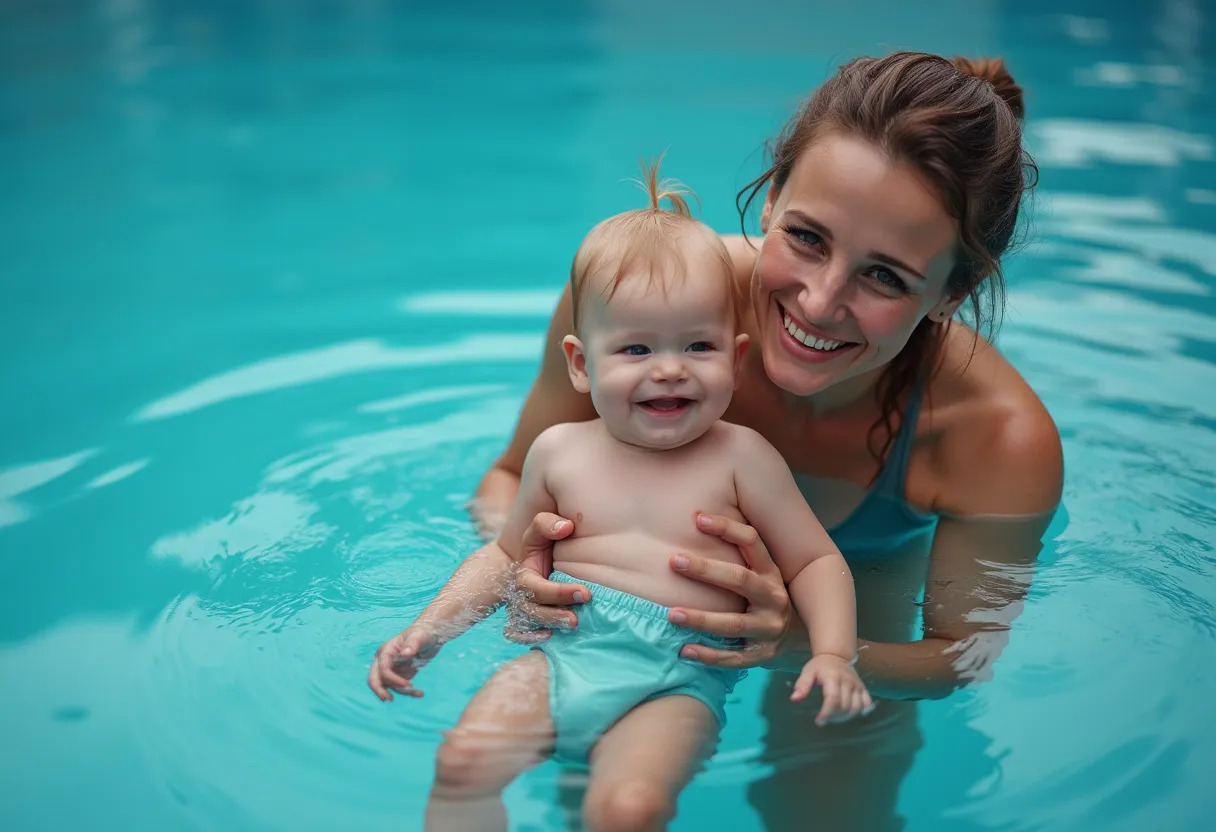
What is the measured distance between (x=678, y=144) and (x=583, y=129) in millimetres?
660

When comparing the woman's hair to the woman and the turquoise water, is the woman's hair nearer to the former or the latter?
the woman

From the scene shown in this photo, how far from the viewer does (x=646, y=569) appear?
8.26 feet

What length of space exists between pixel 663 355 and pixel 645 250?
8.2 inches

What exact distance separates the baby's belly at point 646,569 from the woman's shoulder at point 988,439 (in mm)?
628

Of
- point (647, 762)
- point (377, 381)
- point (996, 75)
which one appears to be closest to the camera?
point (647, 762)

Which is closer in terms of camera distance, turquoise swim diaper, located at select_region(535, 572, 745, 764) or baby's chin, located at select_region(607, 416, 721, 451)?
turquoise swim diaper, located at select_region(535, 572, 745, 764)

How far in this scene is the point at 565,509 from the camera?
2613 mm

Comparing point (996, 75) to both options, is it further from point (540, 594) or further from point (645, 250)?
point (540, 594)

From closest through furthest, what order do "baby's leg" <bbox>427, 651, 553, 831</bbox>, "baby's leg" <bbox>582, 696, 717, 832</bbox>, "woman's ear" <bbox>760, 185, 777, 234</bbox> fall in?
"baby's leg" <bbox>582, 696, 717, 832</bbox>, "baby's leg" <bbox>427, 651, 553, 831</bbox>, "woman's ear" <bbox>760, 185, 777, 234</bbox>

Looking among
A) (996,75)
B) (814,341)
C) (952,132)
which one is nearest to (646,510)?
(814,341)

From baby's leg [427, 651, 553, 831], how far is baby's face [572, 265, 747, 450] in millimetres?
568

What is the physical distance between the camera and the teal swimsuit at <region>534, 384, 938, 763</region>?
234cm

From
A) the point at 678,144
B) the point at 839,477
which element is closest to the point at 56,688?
the point at 839,477

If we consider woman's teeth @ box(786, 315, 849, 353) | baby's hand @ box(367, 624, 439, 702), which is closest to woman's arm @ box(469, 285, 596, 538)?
woman's teeth @ box(786, 315, 849, 353)
